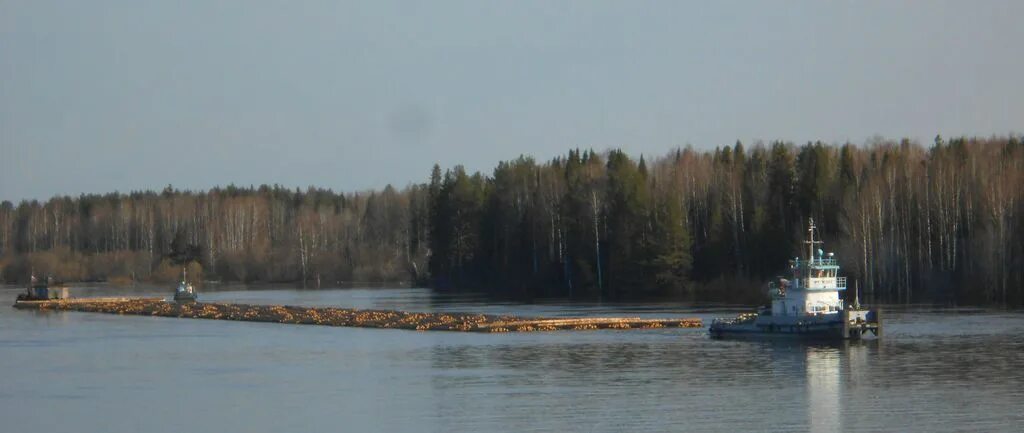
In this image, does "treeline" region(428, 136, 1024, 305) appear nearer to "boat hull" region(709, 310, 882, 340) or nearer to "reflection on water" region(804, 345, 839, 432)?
"boat hull" region(709, 310, 882, 340)

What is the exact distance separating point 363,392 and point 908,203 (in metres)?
71.4

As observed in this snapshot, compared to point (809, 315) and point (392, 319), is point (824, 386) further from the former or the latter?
point (392, 319)

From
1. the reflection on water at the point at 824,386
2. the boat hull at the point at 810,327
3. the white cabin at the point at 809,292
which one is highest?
the white cabin at the point at 809,292

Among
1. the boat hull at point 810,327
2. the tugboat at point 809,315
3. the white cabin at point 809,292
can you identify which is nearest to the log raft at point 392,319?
the boat hull at point 810,327

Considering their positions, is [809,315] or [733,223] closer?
[809,315]

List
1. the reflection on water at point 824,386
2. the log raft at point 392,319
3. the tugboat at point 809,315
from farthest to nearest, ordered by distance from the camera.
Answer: the log raft at point 392,319 < the tugboat at point 809,315 < the reflection on water at point 824,386

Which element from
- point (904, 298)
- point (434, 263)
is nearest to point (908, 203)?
point (904, 298)

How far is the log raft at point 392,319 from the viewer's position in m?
81.3

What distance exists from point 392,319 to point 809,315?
2852cm

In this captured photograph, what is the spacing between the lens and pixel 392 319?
89.4 meters

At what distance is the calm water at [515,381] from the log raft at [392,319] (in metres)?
3.33

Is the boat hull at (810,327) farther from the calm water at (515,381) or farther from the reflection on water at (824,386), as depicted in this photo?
the reflection on water at (824,386)

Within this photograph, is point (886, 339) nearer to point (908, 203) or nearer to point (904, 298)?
point (904, 298)

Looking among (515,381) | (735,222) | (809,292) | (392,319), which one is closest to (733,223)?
(735,222)
